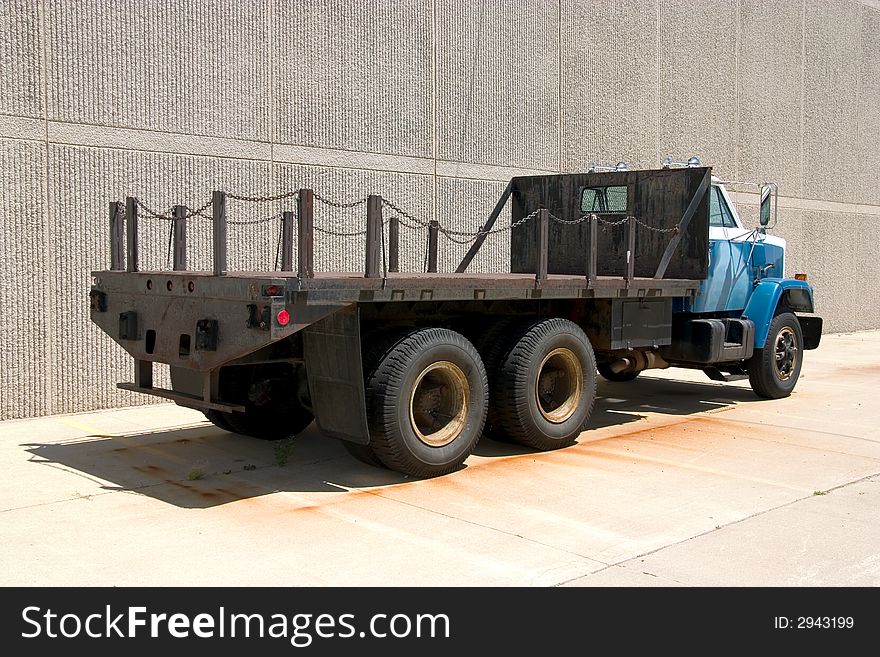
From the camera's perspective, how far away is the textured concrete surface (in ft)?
17.6

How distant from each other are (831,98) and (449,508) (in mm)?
18129

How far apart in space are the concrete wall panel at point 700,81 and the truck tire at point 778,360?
622 cm

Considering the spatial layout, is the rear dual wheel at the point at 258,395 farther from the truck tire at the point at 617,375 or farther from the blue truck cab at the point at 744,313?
the truck tire at the point at 617,375

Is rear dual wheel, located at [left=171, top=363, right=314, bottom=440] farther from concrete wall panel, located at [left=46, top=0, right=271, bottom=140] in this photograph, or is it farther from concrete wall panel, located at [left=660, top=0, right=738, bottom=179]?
concrete wall panel, located at [left=660, top=0, right=738, bottom=179]

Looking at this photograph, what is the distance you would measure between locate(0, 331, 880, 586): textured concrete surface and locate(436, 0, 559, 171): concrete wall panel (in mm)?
5187

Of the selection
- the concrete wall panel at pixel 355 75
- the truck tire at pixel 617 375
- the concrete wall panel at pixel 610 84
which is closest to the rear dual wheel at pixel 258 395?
the concrete wall panel at pixel 355 75

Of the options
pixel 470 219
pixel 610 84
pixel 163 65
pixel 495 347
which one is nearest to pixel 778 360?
pixel 470 219

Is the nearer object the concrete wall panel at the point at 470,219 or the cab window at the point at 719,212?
the cab window at the point at 719,212

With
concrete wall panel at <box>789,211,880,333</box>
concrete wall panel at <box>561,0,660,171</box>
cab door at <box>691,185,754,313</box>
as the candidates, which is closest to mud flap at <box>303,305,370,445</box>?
cab door at <box>691,185,754,313</box>

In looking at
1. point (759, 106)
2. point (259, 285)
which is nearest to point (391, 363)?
point (259, 285)

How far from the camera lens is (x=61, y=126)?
9922 millimetres

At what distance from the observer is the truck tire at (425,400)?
7.20 metres

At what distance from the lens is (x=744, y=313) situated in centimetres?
1128

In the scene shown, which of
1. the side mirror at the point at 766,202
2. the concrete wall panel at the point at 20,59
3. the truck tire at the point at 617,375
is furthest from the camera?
the truck tire at the point at 617,375
